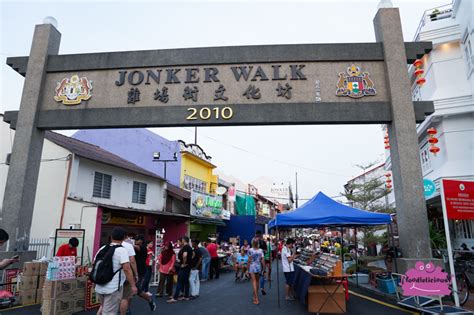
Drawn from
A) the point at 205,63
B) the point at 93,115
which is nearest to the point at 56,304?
the point at 93,115

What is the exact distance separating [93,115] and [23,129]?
2.30 metres

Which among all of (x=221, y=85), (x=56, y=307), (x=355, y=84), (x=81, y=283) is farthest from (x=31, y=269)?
(x=355, y=84)

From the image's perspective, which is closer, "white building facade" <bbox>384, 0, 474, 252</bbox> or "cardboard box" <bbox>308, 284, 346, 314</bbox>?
"cardboard box" <bbox>308, 284, 346, 314</bbox>

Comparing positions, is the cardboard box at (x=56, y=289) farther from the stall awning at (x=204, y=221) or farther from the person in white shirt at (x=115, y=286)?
the stall awning at (x=204, y=221)

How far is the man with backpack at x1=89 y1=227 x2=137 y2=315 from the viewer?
5.05 metres

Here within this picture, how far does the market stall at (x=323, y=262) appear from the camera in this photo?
7.75 m

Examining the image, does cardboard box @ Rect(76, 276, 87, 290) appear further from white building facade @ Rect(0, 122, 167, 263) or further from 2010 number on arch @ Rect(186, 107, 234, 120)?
white building facade @ Rect(0, 122, 167, 263)

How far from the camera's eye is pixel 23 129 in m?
10.5

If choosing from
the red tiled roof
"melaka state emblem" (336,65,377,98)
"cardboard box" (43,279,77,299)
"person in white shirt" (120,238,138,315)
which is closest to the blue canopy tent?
"melaka state emblem" (336,65,377,98)

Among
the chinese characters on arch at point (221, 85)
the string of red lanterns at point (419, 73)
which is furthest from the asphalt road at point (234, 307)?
the string of red lanterns at point (419, 73)

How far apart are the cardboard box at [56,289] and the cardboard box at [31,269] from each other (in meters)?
1.85

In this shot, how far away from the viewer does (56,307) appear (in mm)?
7305

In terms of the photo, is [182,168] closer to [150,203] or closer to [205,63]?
[150,203]

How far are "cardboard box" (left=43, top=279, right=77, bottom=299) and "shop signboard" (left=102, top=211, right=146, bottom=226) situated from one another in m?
8.27
